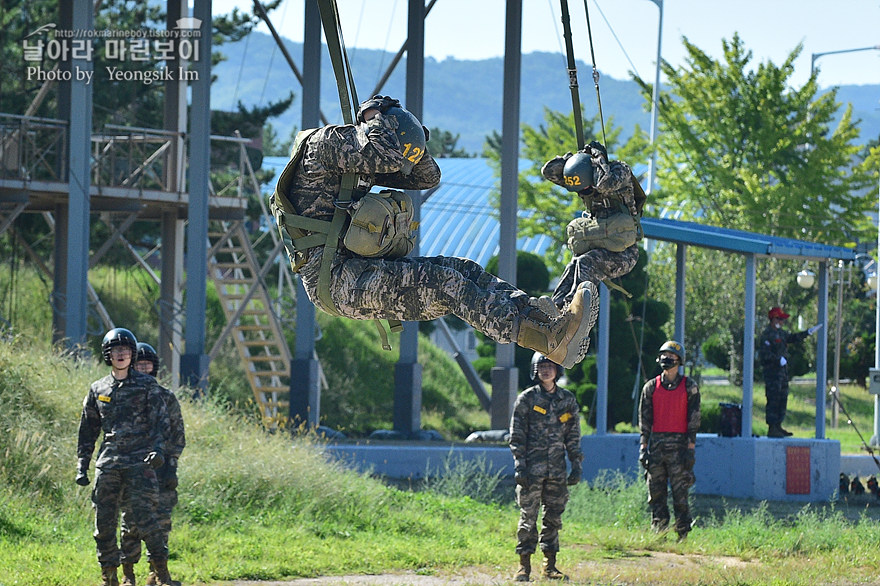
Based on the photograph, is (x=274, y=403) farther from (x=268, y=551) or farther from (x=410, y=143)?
(x=410, y=143)

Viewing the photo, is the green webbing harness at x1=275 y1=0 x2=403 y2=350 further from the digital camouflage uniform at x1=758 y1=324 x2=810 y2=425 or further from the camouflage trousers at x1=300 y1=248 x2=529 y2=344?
the digital camouflage uniform at x1=758 y1=324 x2=810 y2=425

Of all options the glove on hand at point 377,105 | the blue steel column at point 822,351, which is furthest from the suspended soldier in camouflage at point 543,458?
the blue steel column at point 822,351

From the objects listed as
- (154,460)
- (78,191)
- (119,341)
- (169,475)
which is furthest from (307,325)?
(154,460)

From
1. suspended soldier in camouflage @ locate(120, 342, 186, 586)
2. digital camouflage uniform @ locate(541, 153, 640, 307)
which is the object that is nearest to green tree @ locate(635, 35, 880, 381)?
digital camouflage uniform @ locate(541, 153, 640, 307)

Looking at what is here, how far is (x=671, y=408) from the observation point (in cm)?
1377

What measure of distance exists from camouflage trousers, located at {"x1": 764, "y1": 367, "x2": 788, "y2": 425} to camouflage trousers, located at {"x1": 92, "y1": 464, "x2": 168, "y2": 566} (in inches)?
406

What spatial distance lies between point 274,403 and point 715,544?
11049 mm

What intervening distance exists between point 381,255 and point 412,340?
469 inches

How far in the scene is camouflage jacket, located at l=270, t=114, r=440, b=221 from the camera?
755 centimetres

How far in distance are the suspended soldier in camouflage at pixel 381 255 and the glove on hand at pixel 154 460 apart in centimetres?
278

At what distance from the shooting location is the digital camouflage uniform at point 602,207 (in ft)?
37.4

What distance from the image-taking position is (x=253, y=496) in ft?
45.6

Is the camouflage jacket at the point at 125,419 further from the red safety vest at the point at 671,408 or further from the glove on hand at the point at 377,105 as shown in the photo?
the red safety vest at the point at 671,408

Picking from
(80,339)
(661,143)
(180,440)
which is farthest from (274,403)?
(661,143)
